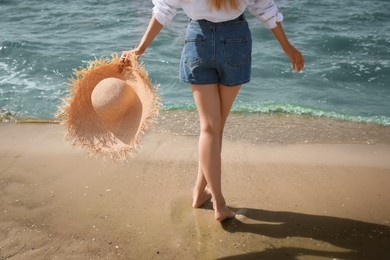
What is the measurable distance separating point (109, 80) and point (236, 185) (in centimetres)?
133

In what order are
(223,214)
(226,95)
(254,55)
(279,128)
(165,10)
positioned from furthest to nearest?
(254,55) < (279,128) < (223,214) < (226,95) < (165,10)

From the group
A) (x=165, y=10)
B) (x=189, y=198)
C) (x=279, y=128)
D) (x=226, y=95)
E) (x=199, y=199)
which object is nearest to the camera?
(x=165, y=10)

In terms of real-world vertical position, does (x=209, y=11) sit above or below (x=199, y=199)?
above

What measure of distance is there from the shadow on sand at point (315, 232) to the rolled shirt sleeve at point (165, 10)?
4.60ft

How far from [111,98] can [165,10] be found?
65 centimetres

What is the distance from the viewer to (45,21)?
9.75 metres

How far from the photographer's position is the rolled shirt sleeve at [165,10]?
2.77 m

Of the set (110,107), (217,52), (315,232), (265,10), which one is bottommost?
(315,232)

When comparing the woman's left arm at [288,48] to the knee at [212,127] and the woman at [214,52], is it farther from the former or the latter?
the knee at [212,127]

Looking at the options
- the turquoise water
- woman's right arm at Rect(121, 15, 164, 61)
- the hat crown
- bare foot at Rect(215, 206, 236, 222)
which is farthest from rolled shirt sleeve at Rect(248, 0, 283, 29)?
the turquoise water

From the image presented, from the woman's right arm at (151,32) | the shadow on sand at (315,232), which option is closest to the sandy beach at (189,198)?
the shadow on sand at (315,232)

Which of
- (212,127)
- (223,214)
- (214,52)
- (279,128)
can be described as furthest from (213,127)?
(279,128)

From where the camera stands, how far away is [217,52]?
273cm

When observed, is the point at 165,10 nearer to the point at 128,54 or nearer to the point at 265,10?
the point at 128,54
